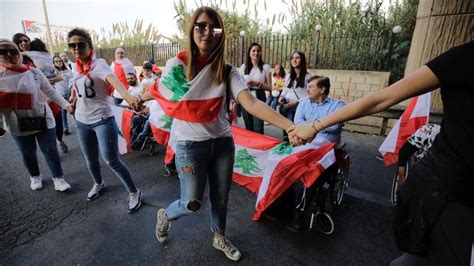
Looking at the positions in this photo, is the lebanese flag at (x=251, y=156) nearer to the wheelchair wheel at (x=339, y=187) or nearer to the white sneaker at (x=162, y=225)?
the wheelchair wheel at (x=339, y=187)

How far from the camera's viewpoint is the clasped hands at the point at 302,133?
5.80 feet

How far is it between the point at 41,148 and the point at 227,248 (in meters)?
2.86

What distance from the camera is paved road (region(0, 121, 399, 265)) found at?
238 cm

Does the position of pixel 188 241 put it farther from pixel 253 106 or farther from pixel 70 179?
pixel 70 179

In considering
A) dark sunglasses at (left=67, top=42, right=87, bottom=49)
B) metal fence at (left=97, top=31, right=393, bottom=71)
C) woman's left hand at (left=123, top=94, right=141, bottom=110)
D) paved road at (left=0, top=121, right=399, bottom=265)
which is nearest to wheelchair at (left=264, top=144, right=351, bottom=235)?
paved road at (left=0, top=121, right=399, bottom=265)

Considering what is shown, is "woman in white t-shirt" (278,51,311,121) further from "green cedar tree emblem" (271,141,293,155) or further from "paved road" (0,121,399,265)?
"green cedar tree emblem" (271,141,293,155)

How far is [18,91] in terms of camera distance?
3.05 meters

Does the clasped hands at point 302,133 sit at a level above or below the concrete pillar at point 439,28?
below

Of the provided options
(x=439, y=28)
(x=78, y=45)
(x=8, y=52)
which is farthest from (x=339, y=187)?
(x=439, y=28)

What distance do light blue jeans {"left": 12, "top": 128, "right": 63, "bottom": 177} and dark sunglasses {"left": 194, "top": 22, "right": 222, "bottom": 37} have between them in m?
2.88

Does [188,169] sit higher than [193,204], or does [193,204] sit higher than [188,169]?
[188,169]

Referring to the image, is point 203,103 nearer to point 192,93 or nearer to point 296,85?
point 192,93

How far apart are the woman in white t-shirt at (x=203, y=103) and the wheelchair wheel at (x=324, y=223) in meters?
1.24

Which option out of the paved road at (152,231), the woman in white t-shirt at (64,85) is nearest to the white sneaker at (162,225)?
the paved road at (152,231)
